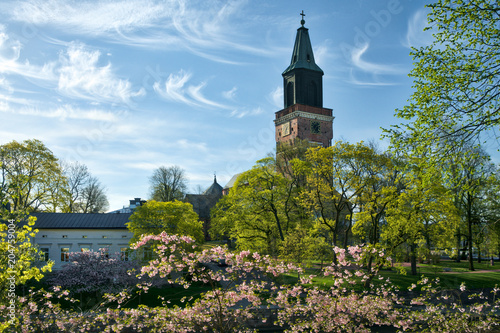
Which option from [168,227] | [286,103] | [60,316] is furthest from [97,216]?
[286,103]

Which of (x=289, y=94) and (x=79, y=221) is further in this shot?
(x=289, y=94)

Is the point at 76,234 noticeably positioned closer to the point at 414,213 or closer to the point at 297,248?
the point at 297,248

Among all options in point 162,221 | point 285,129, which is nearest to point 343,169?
point 162,221

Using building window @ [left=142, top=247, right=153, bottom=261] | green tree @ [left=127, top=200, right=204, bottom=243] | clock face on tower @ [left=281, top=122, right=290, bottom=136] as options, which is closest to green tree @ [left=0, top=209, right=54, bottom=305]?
green tree @ [left=127, top=200, right=204, bottom=243]

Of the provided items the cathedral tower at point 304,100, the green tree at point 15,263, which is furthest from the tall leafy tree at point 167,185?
the green tree at point 15,263

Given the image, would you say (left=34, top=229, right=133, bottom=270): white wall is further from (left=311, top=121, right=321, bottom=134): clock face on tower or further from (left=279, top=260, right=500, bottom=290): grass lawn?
(left=311, top=121, right=321, bottom=134): clock face on tower

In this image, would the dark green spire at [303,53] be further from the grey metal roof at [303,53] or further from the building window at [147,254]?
the building window at [147,254]

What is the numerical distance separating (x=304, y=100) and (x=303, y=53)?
25.8 ft

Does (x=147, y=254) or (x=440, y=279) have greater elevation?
(x=147, y=254)

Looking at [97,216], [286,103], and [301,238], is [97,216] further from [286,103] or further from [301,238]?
[286,103]

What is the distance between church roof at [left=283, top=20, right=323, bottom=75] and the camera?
225 ft

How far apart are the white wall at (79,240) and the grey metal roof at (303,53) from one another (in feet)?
130

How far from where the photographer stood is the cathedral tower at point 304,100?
225 feet

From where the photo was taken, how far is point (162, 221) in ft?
129
